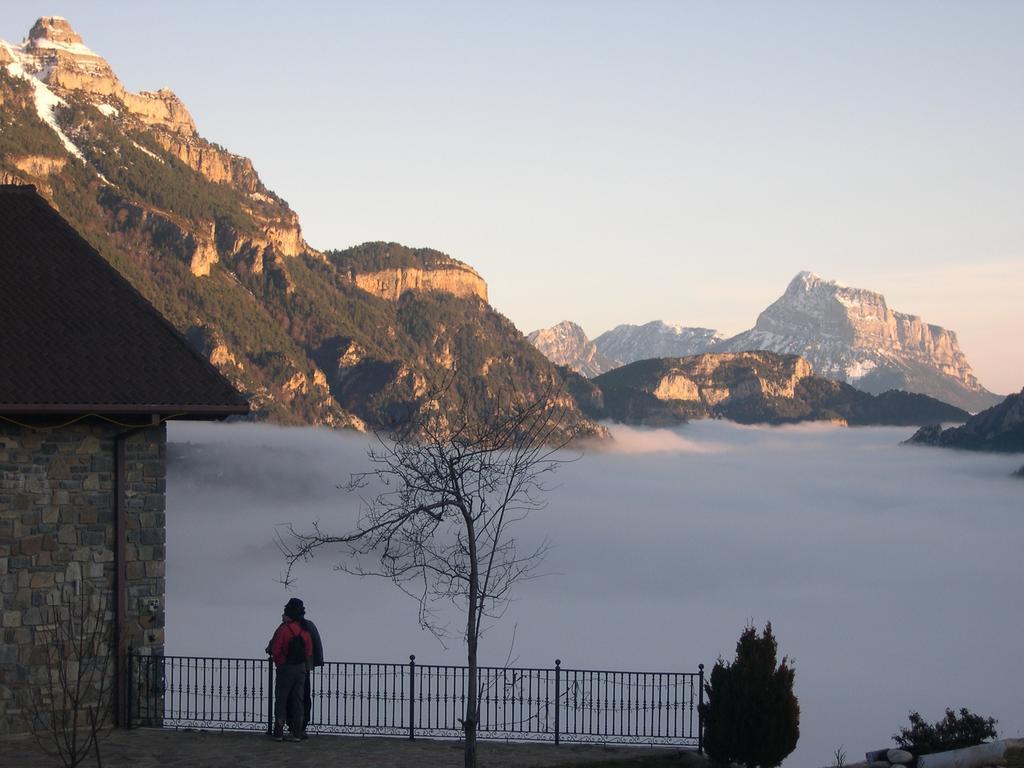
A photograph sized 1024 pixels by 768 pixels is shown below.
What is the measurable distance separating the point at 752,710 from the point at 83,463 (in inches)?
410

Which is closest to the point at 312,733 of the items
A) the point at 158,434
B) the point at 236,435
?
the point at 158,434

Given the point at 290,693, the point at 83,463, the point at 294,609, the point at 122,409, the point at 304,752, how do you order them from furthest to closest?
the point at 83,463 → the point at 290,693 → the point at 122,409 → the point at 304,752 → the point at 294,609

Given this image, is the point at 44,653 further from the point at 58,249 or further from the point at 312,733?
the point at 58,249

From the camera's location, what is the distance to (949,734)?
2180 cm

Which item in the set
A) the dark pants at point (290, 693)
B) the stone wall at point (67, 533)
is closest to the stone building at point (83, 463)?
the stone wall at point (67, 533)

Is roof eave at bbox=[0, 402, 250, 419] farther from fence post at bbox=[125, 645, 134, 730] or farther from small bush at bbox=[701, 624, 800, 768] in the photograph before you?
small bush at bbox=[701, 624, 800, 768]

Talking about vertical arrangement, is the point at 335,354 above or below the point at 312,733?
above

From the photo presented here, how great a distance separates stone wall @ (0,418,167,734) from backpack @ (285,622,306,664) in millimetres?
2520

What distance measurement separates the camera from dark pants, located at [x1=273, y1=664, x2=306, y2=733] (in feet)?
65.1

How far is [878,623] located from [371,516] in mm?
177705

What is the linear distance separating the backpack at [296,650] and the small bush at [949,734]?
9435 mm

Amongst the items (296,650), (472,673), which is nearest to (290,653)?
(296,650)

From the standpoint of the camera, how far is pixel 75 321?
71.1 feet

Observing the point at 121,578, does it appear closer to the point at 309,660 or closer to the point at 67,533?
the point at 67,533
